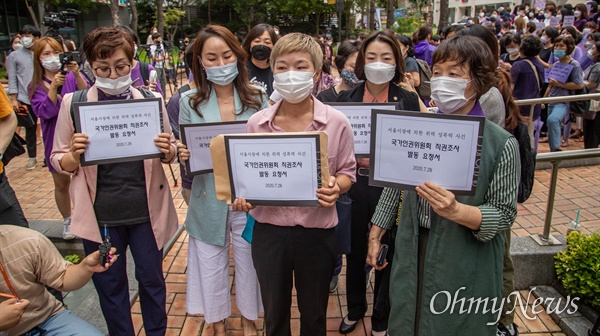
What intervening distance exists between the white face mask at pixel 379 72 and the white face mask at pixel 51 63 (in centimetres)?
347

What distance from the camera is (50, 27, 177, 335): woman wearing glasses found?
248 centimetres

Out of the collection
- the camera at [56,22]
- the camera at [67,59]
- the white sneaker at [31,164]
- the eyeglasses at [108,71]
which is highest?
the camera at [56,22]

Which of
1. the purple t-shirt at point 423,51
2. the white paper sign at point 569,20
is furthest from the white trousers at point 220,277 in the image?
the white paper sign at point 569,20

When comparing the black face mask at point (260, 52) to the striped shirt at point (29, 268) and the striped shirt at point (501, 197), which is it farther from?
the striped shirt at point (501, 197)

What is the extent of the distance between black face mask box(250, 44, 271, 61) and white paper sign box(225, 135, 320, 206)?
79.3 inches

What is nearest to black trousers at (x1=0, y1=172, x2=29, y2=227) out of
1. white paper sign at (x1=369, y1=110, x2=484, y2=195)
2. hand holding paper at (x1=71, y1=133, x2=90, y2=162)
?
hand holding paper at (x1=71, y1=133, x2=90, y2=162)

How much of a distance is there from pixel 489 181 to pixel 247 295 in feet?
5.98

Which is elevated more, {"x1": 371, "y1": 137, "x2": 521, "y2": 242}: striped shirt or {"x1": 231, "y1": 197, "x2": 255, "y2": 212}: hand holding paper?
{"x1": 371, "y1": 137, "x2": 521, "y2": 242}: striped shirt

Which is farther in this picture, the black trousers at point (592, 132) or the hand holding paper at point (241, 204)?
the black trousers at point (592, 132)

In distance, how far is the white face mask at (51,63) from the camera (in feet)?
15.1

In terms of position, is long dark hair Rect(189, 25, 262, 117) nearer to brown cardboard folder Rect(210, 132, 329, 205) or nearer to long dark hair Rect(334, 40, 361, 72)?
brown cardboard folder Rect(210, 132, 329, 205)

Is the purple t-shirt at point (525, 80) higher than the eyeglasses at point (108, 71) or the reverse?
the reverse

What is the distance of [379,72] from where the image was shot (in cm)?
293

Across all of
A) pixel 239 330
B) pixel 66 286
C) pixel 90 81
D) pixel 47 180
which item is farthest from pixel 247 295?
pixel 47 180
